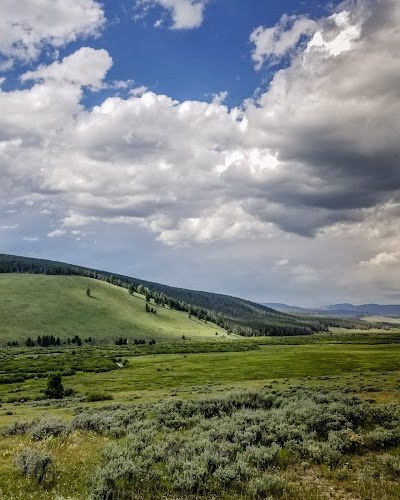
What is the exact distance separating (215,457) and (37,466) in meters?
6.87

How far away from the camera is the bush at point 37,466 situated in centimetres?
1566

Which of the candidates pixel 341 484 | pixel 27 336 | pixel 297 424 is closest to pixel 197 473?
pixel 341 484

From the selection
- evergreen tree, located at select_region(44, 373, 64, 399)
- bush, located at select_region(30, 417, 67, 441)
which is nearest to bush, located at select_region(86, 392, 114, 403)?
evergreen tree, located at select_region(44, 373, 64, 399)

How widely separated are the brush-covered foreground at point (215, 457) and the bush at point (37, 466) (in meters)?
0.04

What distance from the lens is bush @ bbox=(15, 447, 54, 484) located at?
15.7 m

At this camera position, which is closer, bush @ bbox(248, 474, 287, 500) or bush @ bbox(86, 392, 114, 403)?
bush @ bbox(248, 474, 287, 500)

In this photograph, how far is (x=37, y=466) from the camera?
16.0 meters

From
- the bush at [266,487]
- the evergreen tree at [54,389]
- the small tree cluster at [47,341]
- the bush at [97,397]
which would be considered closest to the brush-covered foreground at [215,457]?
the bush at [266,487]

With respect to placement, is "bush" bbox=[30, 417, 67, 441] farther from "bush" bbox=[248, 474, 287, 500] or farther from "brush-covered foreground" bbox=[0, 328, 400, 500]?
"bush" bbox=[248, 474, 287, 500]

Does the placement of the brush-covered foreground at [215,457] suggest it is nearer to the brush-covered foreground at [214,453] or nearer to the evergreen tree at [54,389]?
the brush-covered foreground at [214,453]

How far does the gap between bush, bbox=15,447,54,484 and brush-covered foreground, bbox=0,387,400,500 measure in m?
0.04

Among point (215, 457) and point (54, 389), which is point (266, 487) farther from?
point (54, 389)

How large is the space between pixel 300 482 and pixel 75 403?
33859 millimetres

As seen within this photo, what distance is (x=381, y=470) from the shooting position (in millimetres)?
16203
